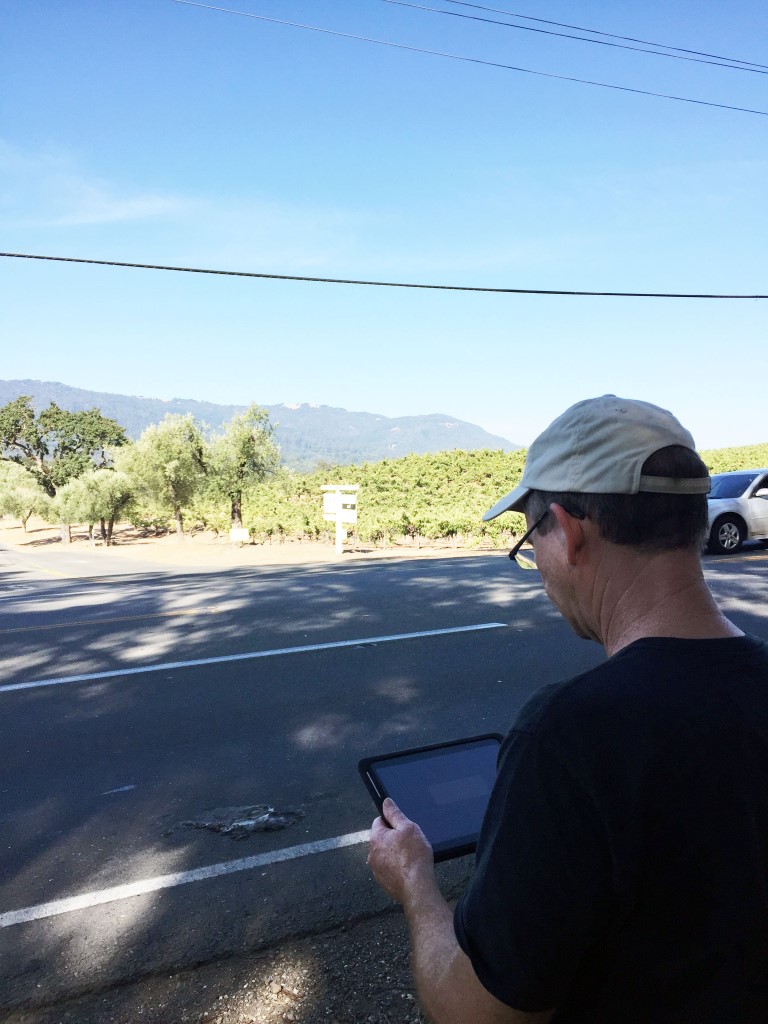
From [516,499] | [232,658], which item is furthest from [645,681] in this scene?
[232,658]

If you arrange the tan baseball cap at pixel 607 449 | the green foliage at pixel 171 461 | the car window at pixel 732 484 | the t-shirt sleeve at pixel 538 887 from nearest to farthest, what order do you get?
→ 1. the t-shirt sleeve at pixel 538 887
2. the tan baseball cap at pixel 607 449
3. the car window at pixel 732 484
4. the green foliage at pixel 171 461

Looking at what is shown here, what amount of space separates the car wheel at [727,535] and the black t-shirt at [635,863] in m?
14.6

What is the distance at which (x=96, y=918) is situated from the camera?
3.13 meters

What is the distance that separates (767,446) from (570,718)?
211 feet

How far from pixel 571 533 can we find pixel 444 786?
0.66 metres

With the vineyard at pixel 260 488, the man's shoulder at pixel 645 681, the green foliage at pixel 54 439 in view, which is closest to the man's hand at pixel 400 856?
the man's shoulder at pixel 645 681

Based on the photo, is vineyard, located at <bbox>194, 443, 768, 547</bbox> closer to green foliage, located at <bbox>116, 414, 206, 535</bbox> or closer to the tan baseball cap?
green foliage, located at <bbox>116, 414, 206, 535</bbox>

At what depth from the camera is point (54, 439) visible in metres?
78.3

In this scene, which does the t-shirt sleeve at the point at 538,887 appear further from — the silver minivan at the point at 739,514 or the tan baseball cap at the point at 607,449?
the silver minivan at the point at 739,514

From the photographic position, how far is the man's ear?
145cm

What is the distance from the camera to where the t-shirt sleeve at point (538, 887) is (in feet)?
3.66

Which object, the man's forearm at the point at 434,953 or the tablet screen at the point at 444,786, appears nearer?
the man's forearm at the point at 434,953

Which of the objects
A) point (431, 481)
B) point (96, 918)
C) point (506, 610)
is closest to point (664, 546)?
point (96, 918)

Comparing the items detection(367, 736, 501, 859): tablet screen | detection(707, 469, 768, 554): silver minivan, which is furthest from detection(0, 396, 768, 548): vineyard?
detection(367, 736, 501, 859): tablet screen
